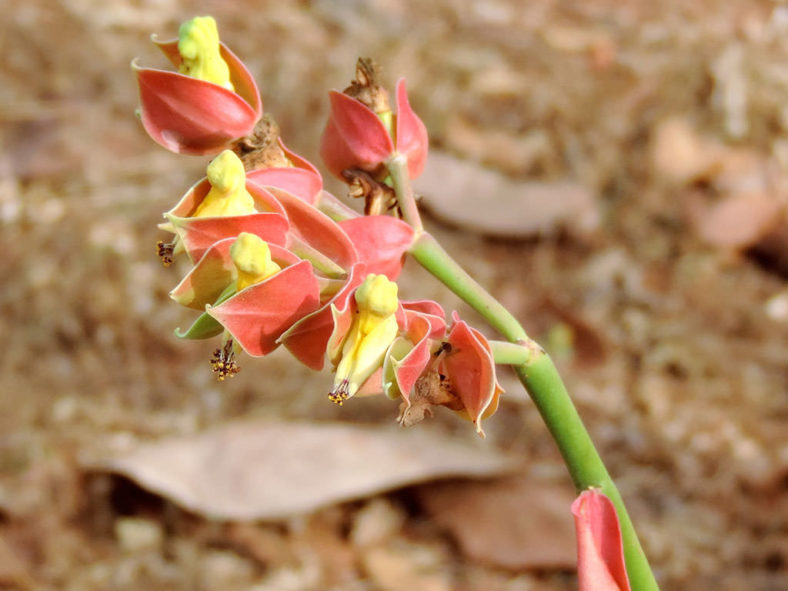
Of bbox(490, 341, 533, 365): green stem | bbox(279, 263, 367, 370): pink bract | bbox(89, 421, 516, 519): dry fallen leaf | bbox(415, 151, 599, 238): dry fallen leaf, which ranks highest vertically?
bbox(490, 341, 533, 365): green stem

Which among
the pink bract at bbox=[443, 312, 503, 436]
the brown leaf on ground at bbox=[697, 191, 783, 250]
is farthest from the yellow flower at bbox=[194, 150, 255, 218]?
the brown leaf on ground at bbox=[697, 191, 783, 250]

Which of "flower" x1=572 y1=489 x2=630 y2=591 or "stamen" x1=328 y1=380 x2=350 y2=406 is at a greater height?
"stamen" x1=328 y1=380 x2=350 y2=406

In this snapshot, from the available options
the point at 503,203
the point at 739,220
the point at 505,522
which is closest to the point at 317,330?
the point at 505,522

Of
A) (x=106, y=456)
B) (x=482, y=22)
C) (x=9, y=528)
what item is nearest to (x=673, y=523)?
(x=106, y=456)

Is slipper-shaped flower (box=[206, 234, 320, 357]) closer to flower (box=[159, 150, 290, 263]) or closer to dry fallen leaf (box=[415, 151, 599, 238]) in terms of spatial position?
flower (box=[159, 150, 290, 263])

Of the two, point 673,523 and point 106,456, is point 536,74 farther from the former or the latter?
point 106,456

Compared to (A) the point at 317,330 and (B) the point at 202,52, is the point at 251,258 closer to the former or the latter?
(A) the point at 317,330

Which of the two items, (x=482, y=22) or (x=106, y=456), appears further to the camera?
(x=482, y=22)
